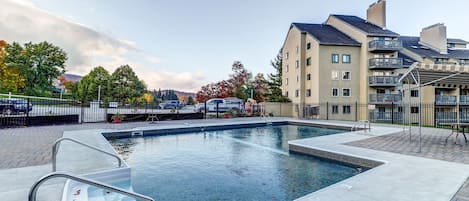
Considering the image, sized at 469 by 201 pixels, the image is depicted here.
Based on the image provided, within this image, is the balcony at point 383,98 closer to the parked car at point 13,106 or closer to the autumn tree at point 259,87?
the autumn tree at point 259,87

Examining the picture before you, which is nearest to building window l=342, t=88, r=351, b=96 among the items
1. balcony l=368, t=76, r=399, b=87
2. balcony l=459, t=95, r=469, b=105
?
balcony l=368, t=76, r=399, b=87

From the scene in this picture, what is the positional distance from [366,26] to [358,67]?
4.49 meters

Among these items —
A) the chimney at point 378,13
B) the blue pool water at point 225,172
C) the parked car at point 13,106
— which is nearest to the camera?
the blue pool water at point 225,172

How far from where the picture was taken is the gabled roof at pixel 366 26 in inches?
822

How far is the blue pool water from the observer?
410cm

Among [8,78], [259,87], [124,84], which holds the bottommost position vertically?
[259,87]

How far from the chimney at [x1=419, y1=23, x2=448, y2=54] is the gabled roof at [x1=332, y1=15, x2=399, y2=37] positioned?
695cm

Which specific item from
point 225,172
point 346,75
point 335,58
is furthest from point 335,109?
point 225,172

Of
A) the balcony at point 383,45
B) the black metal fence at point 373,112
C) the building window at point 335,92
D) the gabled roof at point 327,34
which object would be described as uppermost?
the gabled roof at point 327,34

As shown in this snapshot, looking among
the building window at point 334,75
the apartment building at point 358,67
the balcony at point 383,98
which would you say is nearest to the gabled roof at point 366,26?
the apartment building at point 358,67

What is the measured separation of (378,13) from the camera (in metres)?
22.8

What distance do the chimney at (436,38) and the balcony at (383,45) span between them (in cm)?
697

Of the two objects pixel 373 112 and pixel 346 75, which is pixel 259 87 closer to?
pixel 346 75

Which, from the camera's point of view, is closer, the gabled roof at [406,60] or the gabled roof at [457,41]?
the gabled roof at [406,60]
